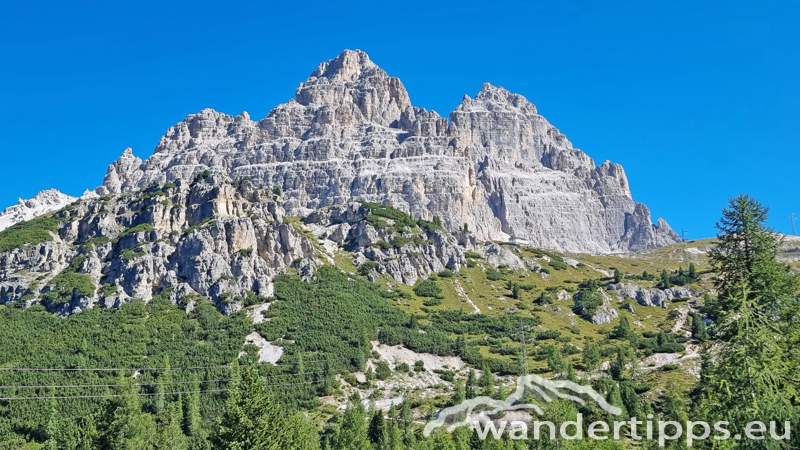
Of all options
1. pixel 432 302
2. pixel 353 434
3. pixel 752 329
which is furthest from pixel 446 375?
pixel 752 329

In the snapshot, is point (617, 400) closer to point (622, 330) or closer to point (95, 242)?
point (622, 330)

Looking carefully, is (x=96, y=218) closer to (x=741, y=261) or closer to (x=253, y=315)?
(x=253, y=315)

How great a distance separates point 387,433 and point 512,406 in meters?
28.8

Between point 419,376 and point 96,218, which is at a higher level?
point 96,218

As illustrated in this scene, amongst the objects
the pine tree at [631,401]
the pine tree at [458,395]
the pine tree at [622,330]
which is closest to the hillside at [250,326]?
the pine tree at [622,330]

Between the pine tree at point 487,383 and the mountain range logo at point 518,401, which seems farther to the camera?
the pine tree at point 487,383

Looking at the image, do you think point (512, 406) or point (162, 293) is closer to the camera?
point (512, 406)

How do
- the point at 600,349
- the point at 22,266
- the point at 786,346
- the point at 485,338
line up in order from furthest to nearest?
Answer: the point at 22,266 < the point at 485,338 < the point at 600,349 < the point at 786,346

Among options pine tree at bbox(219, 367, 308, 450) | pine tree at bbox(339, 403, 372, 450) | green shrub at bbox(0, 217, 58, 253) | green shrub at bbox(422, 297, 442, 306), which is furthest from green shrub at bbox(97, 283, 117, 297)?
pine tree at bbox(219, 367, 308, 450)

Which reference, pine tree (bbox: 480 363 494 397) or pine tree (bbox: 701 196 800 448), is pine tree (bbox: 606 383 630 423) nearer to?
pine tree (bbox: 480 363 494 397)

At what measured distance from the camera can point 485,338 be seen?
166m

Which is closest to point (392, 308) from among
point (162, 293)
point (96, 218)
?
point (162, 293)

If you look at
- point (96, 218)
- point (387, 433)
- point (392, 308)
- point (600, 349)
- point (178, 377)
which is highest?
point (96, 218)

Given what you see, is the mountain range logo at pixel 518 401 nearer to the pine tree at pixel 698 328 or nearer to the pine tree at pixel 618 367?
the pine tree at pixel 618 367
